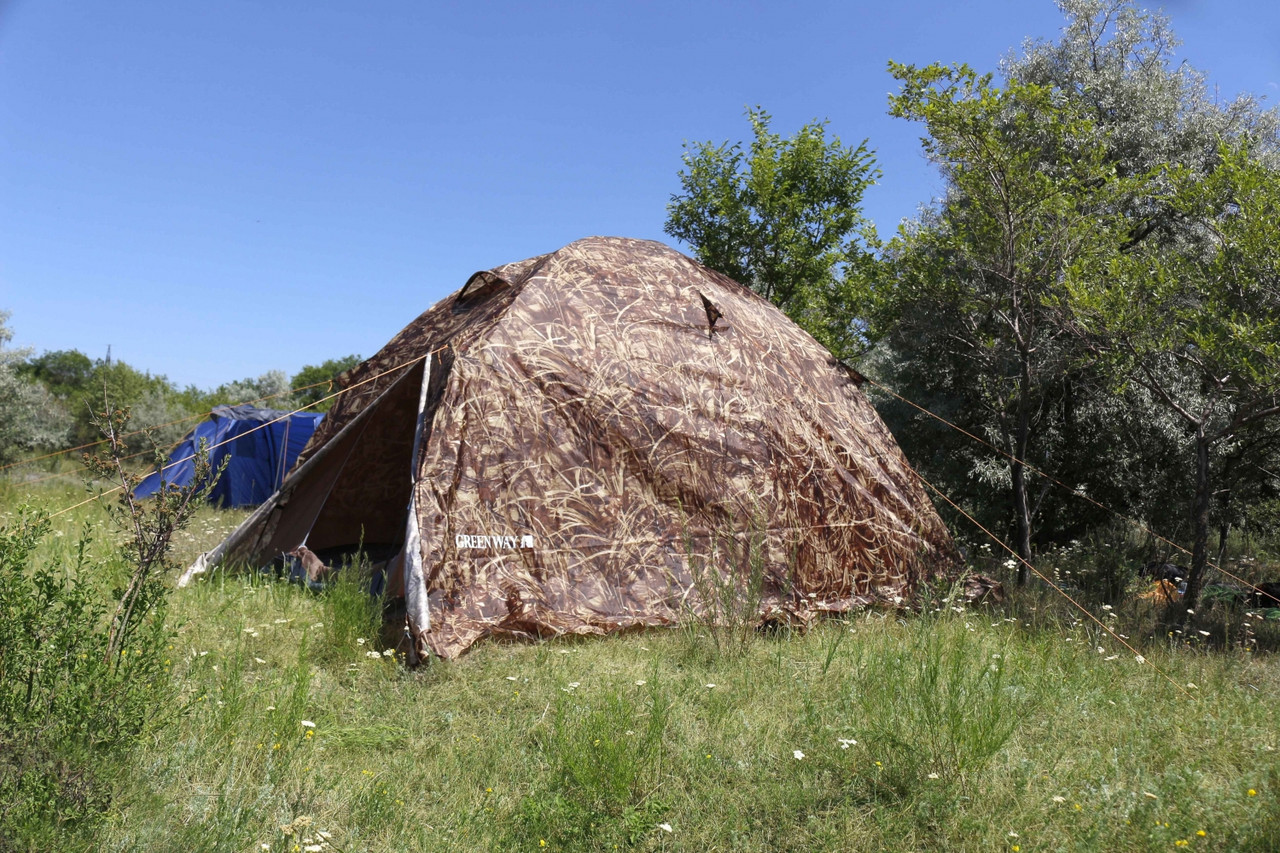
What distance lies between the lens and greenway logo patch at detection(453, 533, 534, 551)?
5000 mm

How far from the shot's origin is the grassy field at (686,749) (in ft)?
9.68

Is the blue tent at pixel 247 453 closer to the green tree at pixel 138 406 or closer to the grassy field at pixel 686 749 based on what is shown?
the green tree at pixel 138 406

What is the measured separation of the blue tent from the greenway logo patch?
8615 millimetres

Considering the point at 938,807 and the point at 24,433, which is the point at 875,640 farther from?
the point at 24,433

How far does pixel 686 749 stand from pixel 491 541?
6.58ft

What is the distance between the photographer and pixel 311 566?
6.38m

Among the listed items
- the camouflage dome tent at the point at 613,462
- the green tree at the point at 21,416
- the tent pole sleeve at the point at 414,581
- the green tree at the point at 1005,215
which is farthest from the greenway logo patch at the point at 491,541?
the green tree at the point at 21,416

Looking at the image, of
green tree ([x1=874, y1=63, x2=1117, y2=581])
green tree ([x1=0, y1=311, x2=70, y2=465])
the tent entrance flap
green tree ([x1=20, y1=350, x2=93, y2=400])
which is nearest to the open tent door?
Answer: the tent entrance flap

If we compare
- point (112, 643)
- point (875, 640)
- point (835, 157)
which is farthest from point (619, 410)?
point (835, 157)

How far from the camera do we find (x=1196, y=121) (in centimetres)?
1102

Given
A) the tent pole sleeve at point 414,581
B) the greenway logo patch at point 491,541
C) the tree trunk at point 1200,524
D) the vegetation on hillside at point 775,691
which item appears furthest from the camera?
the tree trunk at point 1200,524

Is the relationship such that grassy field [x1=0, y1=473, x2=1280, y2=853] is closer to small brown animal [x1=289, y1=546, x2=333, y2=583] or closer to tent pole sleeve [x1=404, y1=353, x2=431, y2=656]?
tent pole sleeve [x1=404, y1=353, x2=431, y2=656]

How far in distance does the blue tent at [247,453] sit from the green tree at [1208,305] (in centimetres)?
1096

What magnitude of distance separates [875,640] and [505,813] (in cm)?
280
